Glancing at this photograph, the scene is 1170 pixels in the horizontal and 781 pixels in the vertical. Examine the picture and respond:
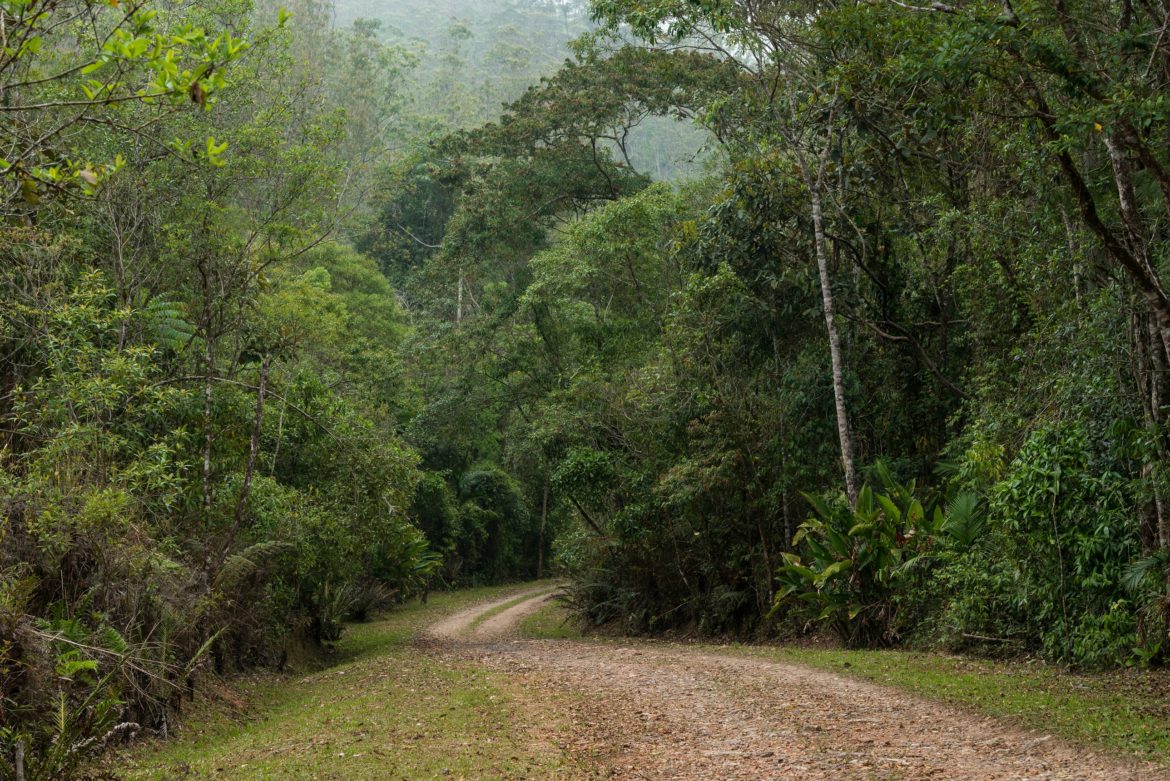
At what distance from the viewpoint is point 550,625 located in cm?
2420

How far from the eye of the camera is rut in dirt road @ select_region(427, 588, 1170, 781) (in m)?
6.88

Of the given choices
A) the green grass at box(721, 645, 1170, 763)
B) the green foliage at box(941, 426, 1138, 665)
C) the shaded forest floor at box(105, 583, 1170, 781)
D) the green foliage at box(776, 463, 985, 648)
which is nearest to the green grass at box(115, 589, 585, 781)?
the shaded forest floor at box(105, 583, 1170, 781)

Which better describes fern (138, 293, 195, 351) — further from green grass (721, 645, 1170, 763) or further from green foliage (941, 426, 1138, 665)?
green foliage (941, 426, 1138, 665)

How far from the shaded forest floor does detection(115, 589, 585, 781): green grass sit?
3 cm

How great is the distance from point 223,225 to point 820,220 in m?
10.8

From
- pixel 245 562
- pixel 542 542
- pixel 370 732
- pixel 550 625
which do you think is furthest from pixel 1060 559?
pixel 542 542

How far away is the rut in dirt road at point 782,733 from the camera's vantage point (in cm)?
688

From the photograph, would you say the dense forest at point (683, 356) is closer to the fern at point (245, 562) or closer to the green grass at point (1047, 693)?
the fern at point (245, 562)

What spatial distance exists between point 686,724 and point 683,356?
10.9 meters

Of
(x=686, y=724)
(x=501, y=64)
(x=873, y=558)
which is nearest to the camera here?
(x=686, y=724)

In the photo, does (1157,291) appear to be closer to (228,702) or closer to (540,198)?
(228,702)

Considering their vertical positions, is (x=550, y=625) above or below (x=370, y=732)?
below

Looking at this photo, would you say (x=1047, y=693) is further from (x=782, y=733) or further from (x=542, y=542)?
(x=542, y=542)

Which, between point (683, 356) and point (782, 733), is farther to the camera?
point (683, 356)
